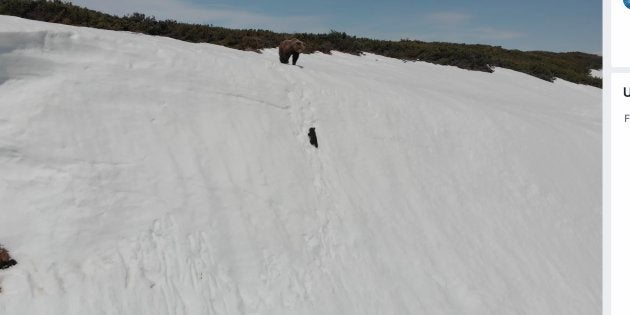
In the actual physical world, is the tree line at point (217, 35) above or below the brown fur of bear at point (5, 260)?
above

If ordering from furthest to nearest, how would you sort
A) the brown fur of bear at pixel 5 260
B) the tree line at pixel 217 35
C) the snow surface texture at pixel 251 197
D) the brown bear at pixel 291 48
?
the tree line at pixel 217 35, the brown bear at pixel 291 48, the snow surface texture at pixel 251 197, the brown fur of bear at pixel 5 260

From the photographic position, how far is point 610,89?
6410mm

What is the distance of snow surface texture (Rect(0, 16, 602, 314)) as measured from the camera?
5.86 meters

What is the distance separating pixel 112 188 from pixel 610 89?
24.4ft

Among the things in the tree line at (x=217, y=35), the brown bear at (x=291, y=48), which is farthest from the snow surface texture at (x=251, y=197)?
the tree line at (x=217, y=35)

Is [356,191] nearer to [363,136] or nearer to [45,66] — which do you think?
[363,136]

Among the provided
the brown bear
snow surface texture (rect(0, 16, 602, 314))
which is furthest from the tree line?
snow surface texture (rect(0, 16, 602, 314))

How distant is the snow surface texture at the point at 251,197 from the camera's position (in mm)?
5855

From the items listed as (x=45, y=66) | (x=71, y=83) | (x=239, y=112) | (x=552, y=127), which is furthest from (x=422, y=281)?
(x=552, y=127)

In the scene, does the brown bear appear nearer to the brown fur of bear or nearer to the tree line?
the tree line

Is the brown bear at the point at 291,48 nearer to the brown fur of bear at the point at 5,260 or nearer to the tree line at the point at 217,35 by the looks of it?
the tree line at the point at 217,35

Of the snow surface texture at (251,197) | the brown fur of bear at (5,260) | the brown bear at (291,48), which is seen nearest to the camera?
the brown fur of bear at (5,260)

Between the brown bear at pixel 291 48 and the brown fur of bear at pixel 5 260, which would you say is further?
the brown bear at pixel 291 48

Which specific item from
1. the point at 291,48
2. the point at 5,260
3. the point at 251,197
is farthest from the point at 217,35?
the point at 5,260
